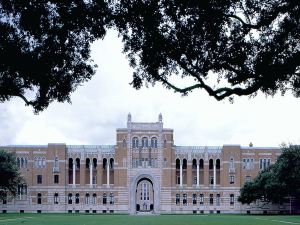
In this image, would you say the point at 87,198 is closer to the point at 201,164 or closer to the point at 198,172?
the point at 198,172

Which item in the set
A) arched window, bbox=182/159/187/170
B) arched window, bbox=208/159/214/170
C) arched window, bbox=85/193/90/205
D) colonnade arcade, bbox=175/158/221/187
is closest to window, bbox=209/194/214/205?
colonnade arcade, bbox=175/158/221/187

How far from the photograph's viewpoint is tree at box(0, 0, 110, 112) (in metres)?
19.0

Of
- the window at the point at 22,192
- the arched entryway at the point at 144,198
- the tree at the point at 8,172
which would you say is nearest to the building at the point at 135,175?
the window at the point at 22,192

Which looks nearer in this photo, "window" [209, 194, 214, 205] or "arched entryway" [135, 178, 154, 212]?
"window" [209, 194, 214, 205]

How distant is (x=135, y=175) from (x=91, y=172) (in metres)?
A: 7.79

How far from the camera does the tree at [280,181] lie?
79.9 meters

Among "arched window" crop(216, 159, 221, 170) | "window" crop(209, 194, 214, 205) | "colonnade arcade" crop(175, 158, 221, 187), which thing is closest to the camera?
"window" crop(209, 194, 214, 205)

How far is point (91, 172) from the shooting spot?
104 metres

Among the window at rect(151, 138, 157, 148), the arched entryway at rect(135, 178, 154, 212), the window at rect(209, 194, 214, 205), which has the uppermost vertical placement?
the window at rect(151, 138, 157, 148)

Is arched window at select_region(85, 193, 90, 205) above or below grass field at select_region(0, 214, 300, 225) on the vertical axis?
below

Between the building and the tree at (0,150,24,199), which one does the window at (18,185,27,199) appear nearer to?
the building

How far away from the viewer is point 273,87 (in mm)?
20109

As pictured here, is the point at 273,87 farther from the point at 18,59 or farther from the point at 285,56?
the point at 18,59

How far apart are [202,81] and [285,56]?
2727 mm
